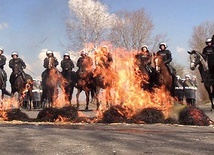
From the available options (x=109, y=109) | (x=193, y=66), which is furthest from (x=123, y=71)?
(x=193, y=66)

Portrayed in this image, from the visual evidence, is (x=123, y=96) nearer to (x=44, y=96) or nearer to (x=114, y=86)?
(x=114, y=86)

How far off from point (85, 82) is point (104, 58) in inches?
228

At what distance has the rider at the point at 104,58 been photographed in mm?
16047

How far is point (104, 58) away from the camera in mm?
16094

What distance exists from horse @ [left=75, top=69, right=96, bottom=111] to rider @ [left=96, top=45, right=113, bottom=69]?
13.6 ft

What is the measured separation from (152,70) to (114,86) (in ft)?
9.51

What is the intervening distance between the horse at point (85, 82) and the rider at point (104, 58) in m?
4.16

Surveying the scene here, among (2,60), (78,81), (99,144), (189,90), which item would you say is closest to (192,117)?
(99,144)

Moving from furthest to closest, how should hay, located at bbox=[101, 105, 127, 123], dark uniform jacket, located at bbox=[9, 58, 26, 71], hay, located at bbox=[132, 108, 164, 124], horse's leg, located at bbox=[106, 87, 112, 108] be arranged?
1. dark uniform jacket, located at bbox=[9, 58, 26, 71]
2. horse's leg, located at bbox=[106, 87, 112, 108]
3. hay, located at bbox=[101, 105, 127, 123]
4. hay, located at bbox=[132, 108, 164, 124]

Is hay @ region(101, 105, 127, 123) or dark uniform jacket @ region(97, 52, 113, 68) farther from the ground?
dark uniform jacket @ region(97, 52, 113, 68)

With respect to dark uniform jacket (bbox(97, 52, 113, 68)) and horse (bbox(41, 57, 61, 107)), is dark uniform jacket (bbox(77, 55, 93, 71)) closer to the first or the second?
horse (bbox(41, 57, 61, 107))

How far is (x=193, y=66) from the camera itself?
728 inches

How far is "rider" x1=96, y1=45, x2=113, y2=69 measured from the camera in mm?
16047

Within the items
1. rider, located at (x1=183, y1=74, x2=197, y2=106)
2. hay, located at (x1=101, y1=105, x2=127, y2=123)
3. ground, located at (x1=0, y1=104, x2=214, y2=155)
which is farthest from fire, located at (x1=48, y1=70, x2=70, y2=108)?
ground, located at (x1=0, y1=104, x2=214, y2=155)
